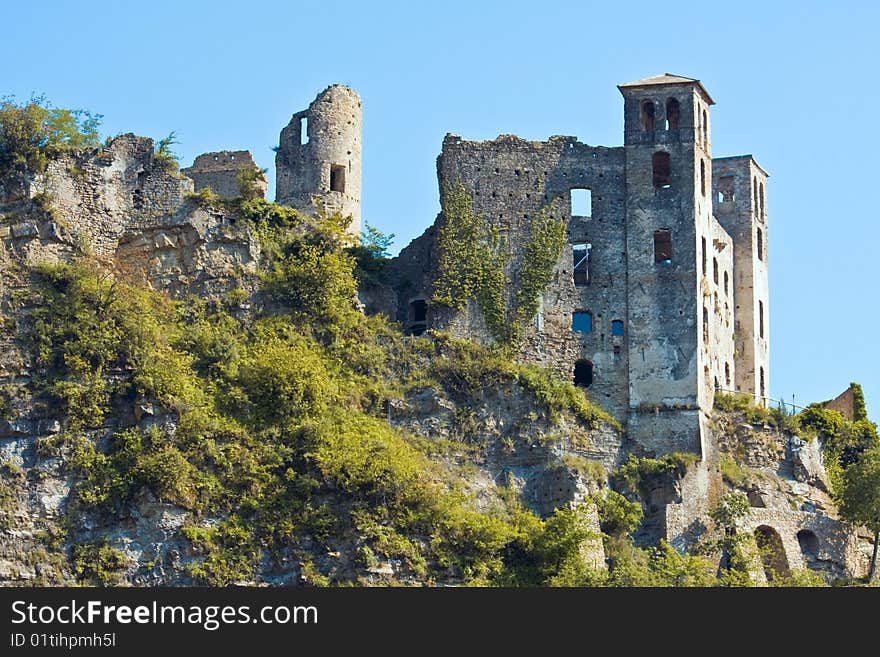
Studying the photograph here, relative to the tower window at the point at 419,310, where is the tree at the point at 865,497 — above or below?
below

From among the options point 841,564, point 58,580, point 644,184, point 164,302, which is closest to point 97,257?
point 164,302

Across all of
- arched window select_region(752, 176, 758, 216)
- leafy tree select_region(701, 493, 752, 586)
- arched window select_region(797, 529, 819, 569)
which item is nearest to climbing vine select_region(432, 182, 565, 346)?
leafy tree select_region(701, 493, 752, 586)

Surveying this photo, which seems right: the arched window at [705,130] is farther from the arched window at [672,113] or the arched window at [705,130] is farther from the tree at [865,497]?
the tree at [865,497]

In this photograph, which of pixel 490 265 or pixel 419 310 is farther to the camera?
pixel 419 310

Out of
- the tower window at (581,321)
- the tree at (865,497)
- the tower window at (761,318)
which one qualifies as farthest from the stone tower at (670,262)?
the tower window at (761,318)

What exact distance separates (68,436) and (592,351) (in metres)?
13.7

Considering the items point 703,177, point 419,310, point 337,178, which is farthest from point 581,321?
point 337,178

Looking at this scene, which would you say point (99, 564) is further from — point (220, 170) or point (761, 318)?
point (761, 318)

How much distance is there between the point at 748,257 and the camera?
68.4 meters

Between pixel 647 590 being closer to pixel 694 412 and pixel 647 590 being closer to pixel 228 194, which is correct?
pixel 694 412

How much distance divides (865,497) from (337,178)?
1601cm

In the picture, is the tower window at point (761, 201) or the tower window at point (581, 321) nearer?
the tower window at point (581, 321)

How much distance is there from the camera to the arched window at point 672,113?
62.8 meters

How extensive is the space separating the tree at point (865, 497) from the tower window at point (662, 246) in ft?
23.2
